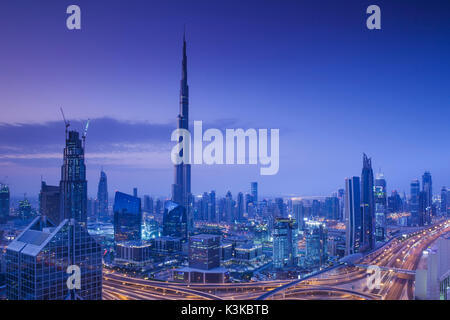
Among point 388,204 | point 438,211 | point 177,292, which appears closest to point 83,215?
point 177,292

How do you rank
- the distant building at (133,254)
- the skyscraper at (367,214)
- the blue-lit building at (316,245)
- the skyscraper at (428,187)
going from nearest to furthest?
the skyscraper at (428,187) → the skyscraper at (367,214) → the distant building at (133,254) → the blue-lit building at (316,245)

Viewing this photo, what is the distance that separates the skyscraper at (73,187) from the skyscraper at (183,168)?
2.27 meters

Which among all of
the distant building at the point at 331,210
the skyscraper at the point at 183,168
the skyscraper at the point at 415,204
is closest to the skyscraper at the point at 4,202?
the skyscraper at the point at 183,168

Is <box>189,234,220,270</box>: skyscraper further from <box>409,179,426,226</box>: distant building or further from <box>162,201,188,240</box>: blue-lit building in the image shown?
<box>409,179,426,226</box>: distant building

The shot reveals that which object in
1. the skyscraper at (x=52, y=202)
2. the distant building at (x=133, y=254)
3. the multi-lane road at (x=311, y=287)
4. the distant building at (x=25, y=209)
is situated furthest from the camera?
the distant building at (x=133, y=254)

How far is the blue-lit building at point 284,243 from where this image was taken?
1377 centimetres

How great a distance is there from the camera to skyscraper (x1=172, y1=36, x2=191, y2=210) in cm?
448

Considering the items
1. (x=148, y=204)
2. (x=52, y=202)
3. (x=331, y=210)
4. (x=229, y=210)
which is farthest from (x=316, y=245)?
(x=52, y=202)

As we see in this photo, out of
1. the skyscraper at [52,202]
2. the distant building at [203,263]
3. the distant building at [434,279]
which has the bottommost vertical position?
the distant building at [203,263]

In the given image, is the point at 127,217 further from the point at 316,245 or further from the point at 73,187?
the point at 316,245

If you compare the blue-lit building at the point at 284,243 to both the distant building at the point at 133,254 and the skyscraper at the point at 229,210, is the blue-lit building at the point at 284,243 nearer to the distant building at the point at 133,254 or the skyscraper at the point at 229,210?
the skyscraper at the point at 229,210

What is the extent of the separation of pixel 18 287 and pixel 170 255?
37.4ft

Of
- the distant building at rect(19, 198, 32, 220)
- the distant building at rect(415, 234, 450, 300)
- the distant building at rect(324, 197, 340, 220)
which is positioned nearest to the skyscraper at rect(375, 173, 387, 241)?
the distant building at rect(324, 197, 340, 220)
